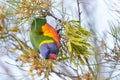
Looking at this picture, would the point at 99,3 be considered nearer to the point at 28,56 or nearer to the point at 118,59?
the point at 118,59

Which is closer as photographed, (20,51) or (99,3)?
(20,51)

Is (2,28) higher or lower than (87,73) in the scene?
higher

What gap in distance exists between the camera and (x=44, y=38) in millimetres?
468

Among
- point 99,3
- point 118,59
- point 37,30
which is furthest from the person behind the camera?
point 99,3

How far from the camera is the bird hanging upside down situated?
0.46 m

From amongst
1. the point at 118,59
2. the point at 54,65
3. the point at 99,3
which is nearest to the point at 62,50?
the point at 54,65

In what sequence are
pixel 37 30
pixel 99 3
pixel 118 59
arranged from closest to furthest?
1. pixel 37 30
2. pixel 118 59
3. pixel 99 3

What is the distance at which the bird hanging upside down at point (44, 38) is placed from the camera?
1.52 ft

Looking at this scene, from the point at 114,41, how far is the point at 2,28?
0.40 meters

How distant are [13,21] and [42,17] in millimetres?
80

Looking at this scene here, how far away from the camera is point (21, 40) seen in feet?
1.73

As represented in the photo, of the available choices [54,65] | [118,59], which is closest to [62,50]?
[54,65]

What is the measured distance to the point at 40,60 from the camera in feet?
1.64

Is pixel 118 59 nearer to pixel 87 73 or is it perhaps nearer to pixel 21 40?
pixel 87 73
